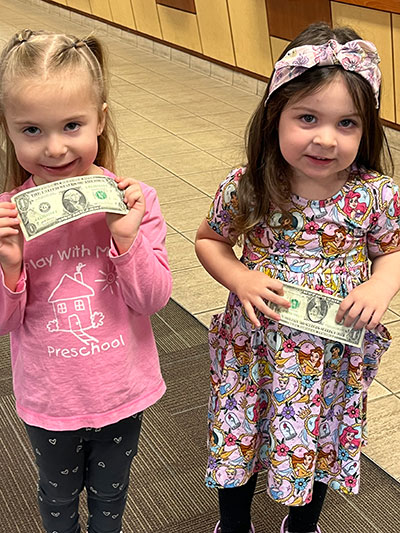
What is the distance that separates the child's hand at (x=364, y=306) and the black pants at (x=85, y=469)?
478mm

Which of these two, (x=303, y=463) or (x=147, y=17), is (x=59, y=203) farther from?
(x=147, y=17)

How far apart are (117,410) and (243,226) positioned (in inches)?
18.4

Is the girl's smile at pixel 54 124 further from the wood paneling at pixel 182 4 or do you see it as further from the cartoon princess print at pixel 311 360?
the wood paneling at pixel 182 4

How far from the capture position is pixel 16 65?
4.36 ft

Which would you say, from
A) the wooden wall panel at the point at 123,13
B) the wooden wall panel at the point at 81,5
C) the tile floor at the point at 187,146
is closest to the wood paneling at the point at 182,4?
the tile floor at the point at 187,146

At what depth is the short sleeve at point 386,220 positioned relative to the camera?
159 cm

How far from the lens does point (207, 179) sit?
4879 millimetres

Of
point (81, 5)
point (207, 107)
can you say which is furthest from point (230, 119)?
point (81, 5)

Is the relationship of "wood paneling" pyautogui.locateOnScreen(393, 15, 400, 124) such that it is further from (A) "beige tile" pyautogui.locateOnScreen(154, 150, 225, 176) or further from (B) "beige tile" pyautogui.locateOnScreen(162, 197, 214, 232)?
(B) "beige tile" pyautogui.locateOnScreen(162, 197, 214, 232)

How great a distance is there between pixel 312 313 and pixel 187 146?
4193mm

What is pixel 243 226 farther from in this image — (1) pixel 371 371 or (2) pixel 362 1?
(2) pixel 362 1

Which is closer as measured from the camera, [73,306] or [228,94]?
[73,306]

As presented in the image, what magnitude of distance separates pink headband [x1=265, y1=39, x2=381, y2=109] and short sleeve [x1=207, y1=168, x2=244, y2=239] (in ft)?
0.79

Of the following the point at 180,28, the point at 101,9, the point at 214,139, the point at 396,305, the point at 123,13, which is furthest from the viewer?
the point at 101,9
